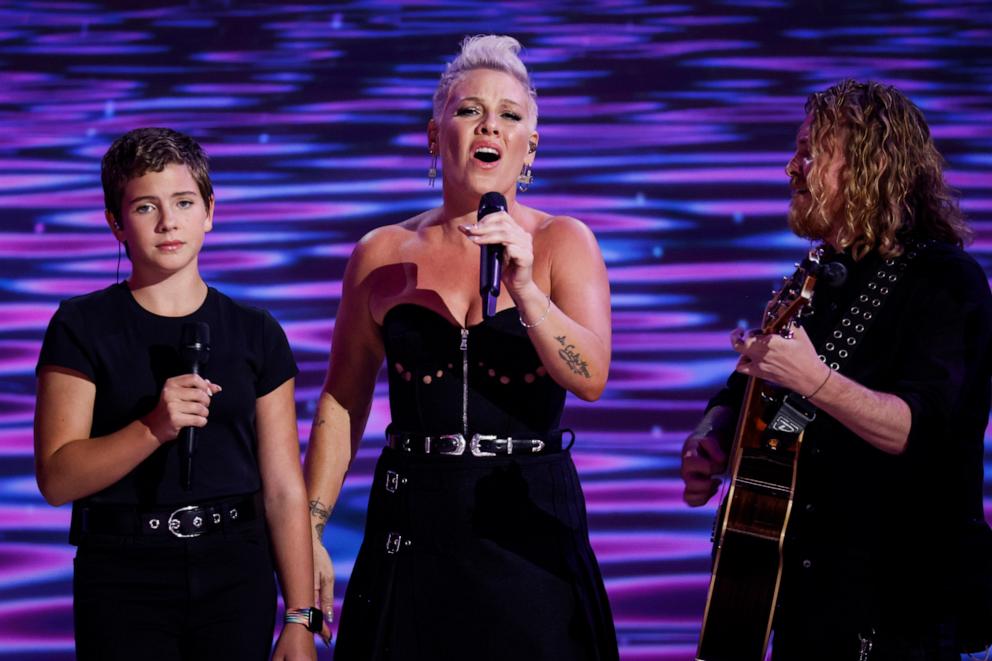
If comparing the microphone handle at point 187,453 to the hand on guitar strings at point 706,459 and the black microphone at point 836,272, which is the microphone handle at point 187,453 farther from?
the black microphone at point 836,272

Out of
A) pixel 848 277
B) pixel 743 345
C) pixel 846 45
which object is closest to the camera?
pixel 743 345

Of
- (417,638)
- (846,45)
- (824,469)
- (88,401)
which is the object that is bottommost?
(417,638)

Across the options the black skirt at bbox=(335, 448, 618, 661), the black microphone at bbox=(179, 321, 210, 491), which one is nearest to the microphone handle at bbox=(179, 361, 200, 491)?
the black microphone at bbox=(179, 321, 210, 491)

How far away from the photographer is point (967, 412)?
1.95m

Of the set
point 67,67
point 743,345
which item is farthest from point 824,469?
point 67,67

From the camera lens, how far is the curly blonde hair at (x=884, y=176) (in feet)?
6.69

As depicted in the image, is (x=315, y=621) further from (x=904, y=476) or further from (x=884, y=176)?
(x=884, y=176)

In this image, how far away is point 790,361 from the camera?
1847 millimetres

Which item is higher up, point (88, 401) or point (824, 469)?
point (88, 401)

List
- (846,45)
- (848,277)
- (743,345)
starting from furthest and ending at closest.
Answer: (846,45) < (848,277) < (743,345)

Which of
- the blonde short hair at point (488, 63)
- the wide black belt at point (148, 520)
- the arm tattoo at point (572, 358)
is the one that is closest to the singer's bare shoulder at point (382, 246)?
the blonde short hair at point (488, 63)

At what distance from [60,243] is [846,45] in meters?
2.35

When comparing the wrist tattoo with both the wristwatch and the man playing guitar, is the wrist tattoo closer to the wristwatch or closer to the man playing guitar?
the wristwatch

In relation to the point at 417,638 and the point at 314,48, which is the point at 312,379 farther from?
the point at 417,638
